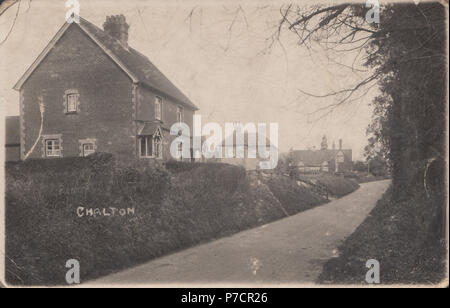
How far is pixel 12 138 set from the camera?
3.93m

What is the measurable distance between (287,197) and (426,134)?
607 centimetres

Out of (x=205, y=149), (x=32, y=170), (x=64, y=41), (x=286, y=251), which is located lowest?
(x=286, y=251)

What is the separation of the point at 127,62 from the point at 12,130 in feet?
6.70

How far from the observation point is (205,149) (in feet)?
15.8

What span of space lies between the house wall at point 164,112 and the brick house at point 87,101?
0.04 m

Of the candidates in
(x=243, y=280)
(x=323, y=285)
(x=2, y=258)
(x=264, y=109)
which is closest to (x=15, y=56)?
(x=2, y=258)

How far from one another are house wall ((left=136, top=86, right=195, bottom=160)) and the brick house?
0.12 ft

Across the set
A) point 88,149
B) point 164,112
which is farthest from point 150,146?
point 164,112

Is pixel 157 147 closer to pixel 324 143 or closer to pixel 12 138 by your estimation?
pixel 12 138

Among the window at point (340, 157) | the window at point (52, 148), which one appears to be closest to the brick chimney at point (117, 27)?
the window at point (52, 148)

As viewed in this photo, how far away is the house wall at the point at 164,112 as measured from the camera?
4626 mm

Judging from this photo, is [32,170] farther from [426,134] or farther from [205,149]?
[426,134]

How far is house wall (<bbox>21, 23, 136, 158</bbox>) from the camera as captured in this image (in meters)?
4.22

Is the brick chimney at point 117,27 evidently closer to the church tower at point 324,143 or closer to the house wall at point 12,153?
the house wall at point 12,153
